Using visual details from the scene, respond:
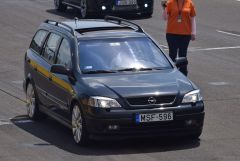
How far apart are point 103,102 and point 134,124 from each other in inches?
19.3

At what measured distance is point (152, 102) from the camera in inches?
515

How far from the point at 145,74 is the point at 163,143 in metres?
1.01

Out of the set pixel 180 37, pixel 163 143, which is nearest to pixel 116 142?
pixel 163 143

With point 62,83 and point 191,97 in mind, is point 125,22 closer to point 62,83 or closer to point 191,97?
point 62,83

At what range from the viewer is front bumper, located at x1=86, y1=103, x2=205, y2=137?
12969 mm

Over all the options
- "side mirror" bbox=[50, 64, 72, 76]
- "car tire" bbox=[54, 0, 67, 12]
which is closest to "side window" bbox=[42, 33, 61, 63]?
"side mirror" bbox=[50, 64, 72, 76]

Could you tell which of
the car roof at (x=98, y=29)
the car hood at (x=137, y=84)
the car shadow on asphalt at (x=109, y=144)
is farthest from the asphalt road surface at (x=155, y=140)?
the car roof at (x=98, y=29)

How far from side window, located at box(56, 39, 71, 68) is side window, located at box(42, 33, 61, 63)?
0.69 feet

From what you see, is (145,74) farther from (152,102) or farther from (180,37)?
(180,37)

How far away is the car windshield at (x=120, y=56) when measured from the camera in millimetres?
14094

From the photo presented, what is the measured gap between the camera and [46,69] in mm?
14984

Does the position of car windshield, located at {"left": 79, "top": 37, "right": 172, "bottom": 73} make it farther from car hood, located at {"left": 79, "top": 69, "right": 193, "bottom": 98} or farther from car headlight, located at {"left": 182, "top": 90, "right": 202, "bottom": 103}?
car headlight, located at {"left": 182, "top": 90, "right": 202, "bottom": 103}

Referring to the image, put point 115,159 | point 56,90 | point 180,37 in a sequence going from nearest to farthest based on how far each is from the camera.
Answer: point 115,159 < point 56,90 < point 180,37

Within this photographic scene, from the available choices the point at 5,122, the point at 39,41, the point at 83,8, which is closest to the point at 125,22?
the point at 39,41
